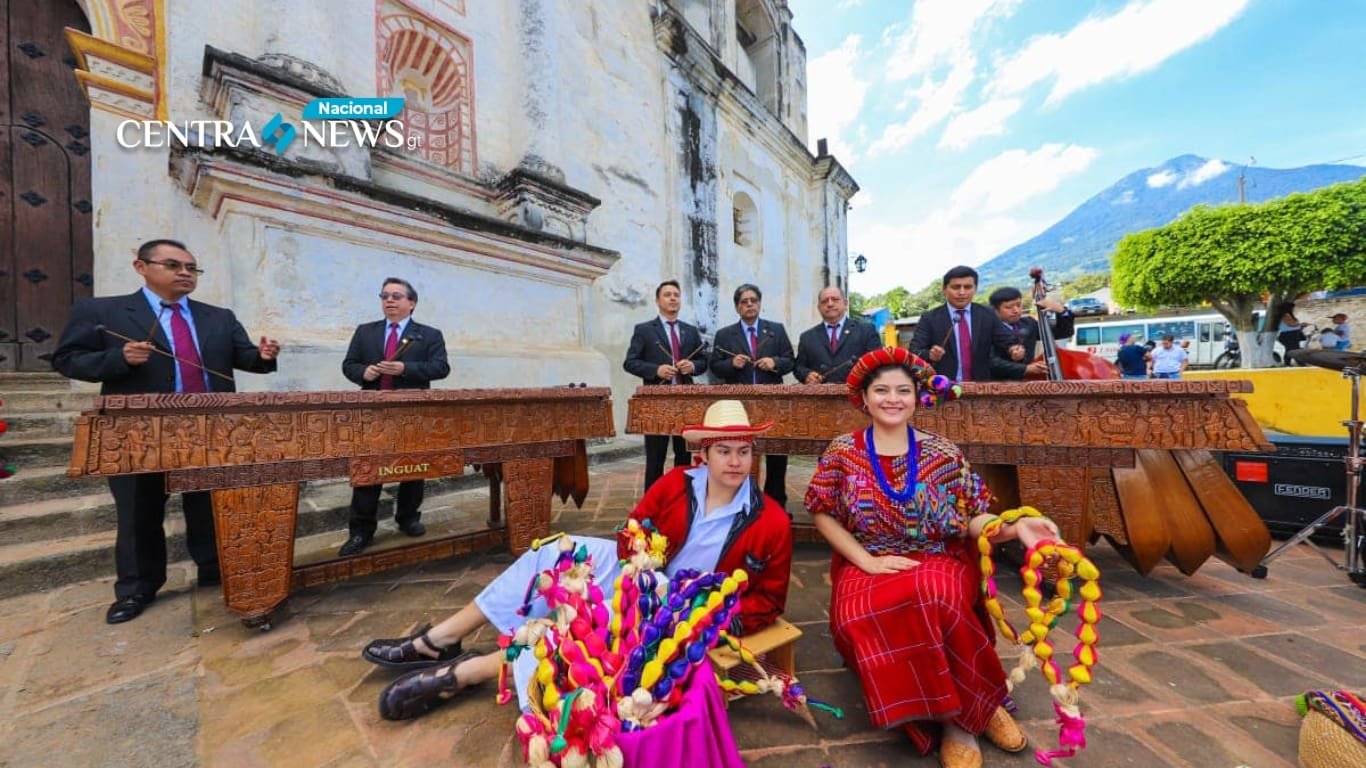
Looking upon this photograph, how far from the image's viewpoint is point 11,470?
124 inches

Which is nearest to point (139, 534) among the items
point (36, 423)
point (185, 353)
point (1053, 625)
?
point (185, 353)

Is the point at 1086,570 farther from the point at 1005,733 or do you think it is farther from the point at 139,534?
the point at 139,534

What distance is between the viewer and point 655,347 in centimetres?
422

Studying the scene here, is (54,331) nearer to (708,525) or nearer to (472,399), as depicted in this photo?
(472,399)

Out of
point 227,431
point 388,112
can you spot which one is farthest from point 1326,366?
point 388,112

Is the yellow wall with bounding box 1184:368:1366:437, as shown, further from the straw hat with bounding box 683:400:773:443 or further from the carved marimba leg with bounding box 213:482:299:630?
the carved marimba leg with bounding box 213:482:299:630

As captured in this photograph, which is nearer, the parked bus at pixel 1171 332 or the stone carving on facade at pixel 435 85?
the stone carving on facade at pixel 435 85

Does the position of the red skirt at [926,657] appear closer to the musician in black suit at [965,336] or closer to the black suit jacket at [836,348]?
the musician in black suit at [965,336]

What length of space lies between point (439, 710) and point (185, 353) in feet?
8.03

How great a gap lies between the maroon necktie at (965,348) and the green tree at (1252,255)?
1777 cm

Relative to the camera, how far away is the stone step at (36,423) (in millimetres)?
3592

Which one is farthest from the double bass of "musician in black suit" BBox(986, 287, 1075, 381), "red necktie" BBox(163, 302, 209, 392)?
"red necktie" BBox(163, 302, 209, 392)

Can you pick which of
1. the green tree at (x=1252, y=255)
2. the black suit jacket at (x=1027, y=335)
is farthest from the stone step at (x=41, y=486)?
the green tree at (x=1252, y=255)

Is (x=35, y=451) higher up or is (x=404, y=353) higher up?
(x=404, y=353)
